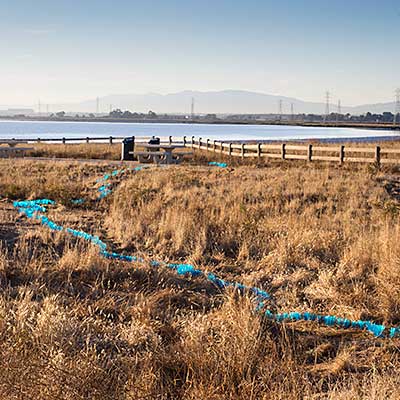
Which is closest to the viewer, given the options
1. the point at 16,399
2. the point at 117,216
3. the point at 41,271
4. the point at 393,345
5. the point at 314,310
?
the point at 16,399

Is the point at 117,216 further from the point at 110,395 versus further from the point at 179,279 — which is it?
the point at 110,395

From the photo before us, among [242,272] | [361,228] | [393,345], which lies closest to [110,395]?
[393,345]

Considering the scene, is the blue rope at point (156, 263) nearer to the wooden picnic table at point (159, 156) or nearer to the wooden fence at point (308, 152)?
the wooden picnic table at point (159, 156)

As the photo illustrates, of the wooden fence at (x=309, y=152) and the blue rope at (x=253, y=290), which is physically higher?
the wooden fence at (x=309, y=152)

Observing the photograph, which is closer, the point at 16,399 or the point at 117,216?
the point at 16,399

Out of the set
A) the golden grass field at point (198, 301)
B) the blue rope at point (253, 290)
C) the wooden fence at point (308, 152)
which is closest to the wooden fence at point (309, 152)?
the wooden fence at point (308, 152)

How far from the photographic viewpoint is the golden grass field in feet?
12.4

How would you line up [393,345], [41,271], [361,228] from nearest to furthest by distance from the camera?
1. [393,345]
2. [41,271]
3. [361,228]

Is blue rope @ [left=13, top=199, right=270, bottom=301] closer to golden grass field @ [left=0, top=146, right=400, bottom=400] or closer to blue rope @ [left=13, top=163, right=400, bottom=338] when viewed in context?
blue rope @ [left=13, top=163, right=400, bottom=338]

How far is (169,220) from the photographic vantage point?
9891 millimetres

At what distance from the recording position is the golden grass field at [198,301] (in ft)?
12.4

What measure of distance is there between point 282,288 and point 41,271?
291cm

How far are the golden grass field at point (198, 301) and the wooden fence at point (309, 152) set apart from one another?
9194 millimetres

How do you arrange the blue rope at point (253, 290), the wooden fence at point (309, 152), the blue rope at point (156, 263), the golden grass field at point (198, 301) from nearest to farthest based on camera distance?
1. the golden grass field at point (198, 301)
2. the blue rope at point (253, 290)
3. the blue rope at point (156, 263)
4. the wooden fence at point (309, 152)
